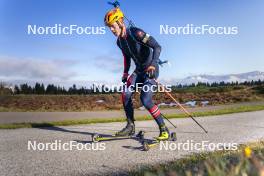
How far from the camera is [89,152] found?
7.48m

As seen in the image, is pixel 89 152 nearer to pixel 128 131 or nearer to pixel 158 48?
pixel 128 131

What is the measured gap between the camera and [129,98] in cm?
901

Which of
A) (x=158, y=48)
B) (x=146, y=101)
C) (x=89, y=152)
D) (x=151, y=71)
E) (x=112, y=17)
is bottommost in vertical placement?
(x=89, y=152)

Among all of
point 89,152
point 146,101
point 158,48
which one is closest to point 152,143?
point 146,101

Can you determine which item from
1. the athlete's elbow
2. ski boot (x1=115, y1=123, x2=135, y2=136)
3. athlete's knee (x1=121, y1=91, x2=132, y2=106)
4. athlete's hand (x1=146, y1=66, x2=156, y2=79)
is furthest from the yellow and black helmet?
ski boot (x1=115, y1=123, x2=135, y2=136)

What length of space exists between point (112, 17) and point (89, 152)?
107 inches

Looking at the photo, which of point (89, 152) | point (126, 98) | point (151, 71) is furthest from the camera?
point (126, 98)

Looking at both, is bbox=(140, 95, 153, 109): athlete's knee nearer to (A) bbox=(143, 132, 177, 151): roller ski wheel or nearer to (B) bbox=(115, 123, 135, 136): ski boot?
(A) bbox=(143, 132, 177, 151): roller ski wheel

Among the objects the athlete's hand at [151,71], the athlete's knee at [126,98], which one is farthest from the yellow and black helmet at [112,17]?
the athlete's knee at [126,98]

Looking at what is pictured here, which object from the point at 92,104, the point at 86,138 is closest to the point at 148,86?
the point at 86,138

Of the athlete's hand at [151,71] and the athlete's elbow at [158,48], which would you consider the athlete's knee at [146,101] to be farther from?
the athlete's elbow at [158,48]

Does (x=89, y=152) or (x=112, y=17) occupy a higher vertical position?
(x=112, y=17)

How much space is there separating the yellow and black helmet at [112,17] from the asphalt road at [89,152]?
96.2 inches

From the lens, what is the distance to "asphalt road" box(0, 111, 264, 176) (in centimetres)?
614
